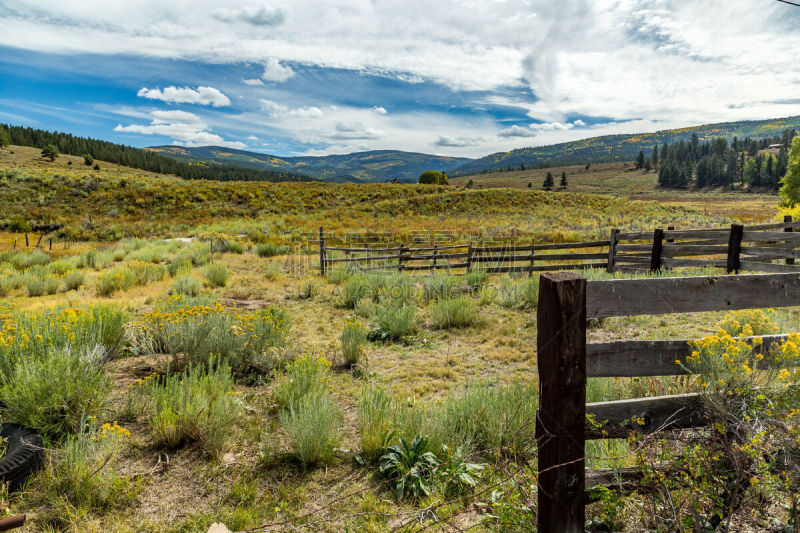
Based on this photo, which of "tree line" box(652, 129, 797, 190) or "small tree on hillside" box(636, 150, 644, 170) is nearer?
"tree line" box(652, 129, 797, 190)

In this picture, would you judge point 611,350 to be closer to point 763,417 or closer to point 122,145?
point 763,417

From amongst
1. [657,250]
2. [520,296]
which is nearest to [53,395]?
[520,296]

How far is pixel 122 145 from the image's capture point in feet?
393

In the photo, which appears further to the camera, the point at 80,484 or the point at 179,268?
the point at 179,268

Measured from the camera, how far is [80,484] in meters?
2.84

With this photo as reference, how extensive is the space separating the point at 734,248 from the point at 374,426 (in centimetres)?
1025

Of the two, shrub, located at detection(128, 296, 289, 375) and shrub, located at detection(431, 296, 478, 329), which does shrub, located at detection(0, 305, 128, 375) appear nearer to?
shrub, located at detection(128, 296, 289, 375)

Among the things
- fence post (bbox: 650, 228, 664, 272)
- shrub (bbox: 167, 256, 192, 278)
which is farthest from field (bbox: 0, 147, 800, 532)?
fence post (bbox: 650, 228, 664, 272)

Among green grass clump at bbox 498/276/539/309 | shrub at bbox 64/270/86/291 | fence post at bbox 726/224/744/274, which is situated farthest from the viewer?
shrub at bbox 64/270/86/291

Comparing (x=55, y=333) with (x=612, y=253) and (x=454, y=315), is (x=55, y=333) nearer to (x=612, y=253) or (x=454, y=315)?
(x=454, y=315)

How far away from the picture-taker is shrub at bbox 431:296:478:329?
7.76 meters

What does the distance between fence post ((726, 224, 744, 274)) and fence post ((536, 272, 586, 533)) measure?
9858mm

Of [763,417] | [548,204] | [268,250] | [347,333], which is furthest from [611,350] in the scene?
[548,204]

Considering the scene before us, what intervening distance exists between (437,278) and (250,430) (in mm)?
7099
